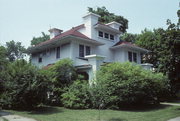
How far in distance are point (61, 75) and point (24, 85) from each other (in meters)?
3.89

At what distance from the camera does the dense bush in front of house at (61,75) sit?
583 inches

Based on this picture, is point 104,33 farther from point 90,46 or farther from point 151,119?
point 151,119

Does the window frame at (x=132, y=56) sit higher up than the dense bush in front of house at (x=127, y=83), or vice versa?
the window frame at (x=132, y=56)

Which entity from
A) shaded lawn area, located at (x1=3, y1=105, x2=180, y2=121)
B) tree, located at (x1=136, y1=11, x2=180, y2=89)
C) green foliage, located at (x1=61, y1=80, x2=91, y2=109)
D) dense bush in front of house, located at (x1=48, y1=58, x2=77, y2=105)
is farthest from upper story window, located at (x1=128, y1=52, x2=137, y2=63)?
shaded lawn area, located at (x1=3, y1=105, x2=180, y2=121)

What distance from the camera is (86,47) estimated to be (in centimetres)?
1947

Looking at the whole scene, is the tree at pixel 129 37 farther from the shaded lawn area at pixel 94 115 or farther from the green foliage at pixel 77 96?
the shaded lawn area at pixel 94 115

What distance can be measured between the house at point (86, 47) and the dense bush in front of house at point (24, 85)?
15.8 feet

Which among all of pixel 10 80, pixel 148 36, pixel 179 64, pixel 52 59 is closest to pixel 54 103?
pixel 10 80

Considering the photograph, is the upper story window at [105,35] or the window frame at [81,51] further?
the upper story window at [105,35]

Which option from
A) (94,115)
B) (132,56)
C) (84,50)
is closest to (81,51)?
(84,50)

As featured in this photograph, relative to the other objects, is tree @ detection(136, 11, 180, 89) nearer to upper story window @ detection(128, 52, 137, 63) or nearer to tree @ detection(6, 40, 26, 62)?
upper story window @ detection(128, 52, 137, 63)

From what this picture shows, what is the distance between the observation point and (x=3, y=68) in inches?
569

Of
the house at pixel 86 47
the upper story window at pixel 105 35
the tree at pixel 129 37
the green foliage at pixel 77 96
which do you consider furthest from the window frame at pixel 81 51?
the tree at pixel 129 37

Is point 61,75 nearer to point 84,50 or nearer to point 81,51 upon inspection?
point 81,51
